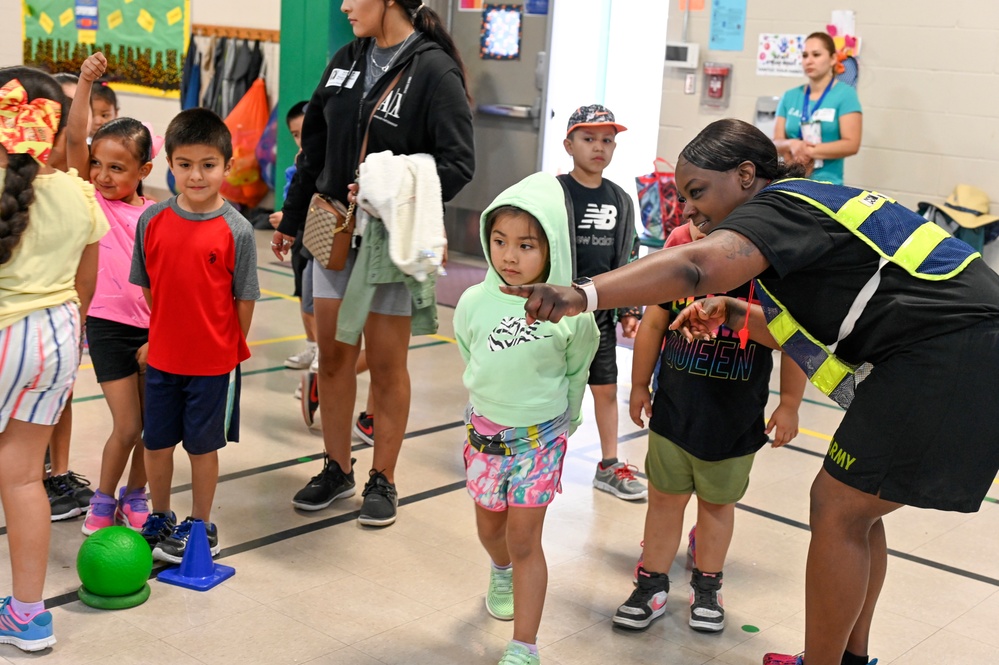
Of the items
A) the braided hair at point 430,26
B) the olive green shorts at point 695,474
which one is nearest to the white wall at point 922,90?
the braided hair at point 430,26

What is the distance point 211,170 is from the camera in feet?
10.1

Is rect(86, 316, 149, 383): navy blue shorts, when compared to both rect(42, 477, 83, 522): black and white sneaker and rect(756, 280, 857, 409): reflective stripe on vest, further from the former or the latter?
rect(756, 280, 857, 409): reflective stripe on vest

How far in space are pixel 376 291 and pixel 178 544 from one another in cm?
98

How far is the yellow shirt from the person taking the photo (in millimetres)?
2518

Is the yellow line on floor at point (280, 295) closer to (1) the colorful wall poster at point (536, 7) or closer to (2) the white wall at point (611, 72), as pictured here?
(2) the white wall at point (611, 72)

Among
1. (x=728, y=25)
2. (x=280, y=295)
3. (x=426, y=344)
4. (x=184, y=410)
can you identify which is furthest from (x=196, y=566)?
(x=728, y=25)

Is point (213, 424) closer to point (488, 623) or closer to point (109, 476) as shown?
point (109, 476)

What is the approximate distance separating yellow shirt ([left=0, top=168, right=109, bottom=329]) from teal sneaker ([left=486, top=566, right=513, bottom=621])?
52.5 inches

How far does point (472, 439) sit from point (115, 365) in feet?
4.03

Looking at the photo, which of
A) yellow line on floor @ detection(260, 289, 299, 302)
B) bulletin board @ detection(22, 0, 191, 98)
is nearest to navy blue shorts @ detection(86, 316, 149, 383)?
yellow line on floor @ detection(260, 289, 299, 302)

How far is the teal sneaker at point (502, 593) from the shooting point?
2938mm

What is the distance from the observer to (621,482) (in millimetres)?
3996

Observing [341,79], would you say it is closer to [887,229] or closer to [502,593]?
[502,593]

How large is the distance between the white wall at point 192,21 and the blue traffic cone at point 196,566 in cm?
738
